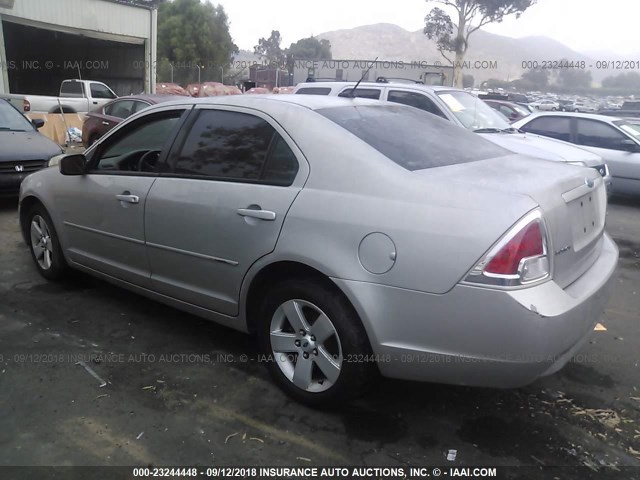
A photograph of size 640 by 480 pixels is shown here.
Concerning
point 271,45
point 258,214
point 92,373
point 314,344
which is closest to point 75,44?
point 92,373

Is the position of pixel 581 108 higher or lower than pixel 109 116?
higher

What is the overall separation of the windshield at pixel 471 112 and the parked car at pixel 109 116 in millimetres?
5924

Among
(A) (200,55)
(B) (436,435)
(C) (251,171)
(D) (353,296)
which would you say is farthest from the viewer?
(A) (200,55)

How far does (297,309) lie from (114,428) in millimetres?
1072

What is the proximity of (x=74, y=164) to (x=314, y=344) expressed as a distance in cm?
235

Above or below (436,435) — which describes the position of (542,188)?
above

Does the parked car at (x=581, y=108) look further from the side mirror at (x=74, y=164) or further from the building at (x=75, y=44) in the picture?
the building at (x=75, y=44)

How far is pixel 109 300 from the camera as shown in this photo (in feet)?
14.3

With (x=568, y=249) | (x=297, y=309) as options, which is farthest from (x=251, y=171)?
(x=568, y=249)

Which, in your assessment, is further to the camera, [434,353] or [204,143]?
[204,143]

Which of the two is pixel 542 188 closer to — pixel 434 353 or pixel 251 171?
pixel 434 353

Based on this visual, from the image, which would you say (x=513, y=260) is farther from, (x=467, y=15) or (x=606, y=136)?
(x=467, y=15)

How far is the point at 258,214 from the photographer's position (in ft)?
9.64

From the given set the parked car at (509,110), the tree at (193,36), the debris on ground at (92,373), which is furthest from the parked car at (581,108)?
the tree at (193,36)
